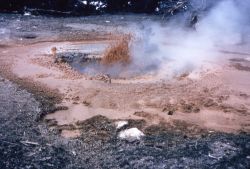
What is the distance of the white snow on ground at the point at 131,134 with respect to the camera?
17.4 ft

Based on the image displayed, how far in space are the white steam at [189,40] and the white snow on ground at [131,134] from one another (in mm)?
2770

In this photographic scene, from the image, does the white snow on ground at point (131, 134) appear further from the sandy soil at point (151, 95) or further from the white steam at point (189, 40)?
the white steam at point (189, 40)

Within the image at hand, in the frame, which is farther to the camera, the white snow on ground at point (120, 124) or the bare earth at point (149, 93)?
the bare earth at point (149, 93)

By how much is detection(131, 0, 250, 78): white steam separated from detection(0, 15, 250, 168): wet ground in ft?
2.37

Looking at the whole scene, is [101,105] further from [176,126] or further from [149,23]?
[149,23]

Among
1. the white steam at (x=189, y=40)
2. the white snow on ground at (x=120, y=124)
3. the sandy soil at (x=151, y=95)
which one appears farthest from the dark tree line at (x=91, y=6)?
the white snow on ground at (x=120, y=124)

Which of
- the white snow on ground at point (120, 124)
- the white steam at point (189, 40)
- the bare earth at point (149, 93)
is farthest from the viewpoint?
the white steam at point (189, 40)

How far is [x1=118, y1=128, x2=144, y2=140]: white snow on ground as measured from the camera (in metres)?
5.30

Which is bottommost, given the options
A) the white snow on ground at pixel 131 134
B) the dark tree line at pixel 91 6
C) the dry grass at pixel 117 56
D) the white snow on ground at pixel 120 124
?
the white snow on ground at pixel 131 134

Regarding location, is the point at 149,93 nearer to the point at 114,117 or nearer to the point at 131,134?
the point at 114,117

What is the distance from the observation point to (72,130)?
551 centimetres

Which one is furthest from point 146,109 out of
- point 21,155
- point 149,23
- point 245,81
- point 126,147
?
point 149,23

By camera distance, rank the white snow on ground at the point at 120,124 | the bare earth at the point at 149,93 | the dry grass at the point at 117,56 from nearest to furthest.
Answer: the white snow on ground at the point at 120,124
the bare earth at the point at 149,93
the dry grass at the point at 117,56

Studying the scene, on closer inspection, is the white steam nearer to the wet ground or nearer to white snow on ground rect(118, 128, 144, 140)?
the wet ground
